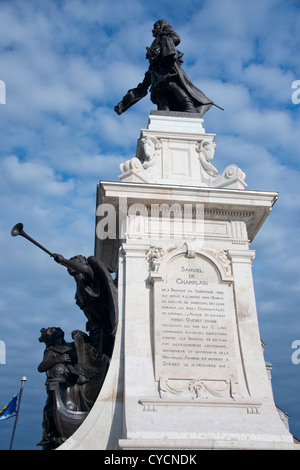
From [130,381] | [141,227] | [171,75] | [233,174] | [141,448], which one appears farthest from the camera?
[171,75]

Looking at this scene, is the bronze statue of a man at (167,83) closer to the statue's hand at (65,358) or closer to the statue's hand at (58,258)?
the statue's hand at (58,258)

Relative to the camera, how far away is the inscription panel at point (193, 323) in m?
8.32

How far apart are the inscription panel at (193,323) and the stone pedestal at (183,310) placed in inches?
0.7

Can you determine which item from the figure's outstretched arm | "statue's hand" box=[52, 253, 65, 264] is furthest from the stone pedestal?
"statue's hand" box=[52, 253, 65, 264]

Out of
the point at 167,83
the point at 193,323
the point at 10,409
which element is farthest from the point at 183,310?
the point at 10,409

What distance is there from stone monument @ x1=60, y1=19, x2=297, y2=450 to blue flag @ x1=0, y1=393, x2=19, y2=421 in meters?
11.1

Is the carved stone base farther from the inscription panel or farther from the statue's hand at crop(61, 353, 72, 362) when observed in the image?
the statue's hand at crop(61, 353, 72, 362)

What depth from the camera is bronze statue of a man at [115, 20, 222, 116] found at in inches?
512

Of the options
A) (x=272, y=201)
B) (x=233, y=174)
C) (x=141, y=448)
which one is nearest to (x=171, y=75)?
(x=233, y=174)

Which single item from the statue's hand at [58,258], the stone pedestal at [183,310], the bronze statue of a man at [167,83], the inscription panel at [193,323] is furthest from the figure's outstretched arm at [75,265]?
the bronze statue of a man at [167,83]

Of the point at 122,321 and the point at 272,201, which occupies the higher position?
the point at 272,201

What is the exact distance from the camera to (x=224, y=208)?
10000 mm
